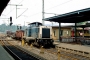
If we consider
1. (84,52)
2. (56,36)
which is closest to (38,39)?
(84,52)

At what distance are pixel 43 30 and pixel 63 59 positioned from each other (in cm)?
1135

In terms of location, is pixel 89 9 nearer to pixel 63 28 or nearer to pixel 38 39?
pixel 38 39

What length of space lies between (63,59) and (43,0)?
773 inches

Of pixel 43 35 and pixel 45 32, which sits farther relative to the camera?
pixel 45 32

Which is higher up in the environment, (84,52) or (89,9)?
(89,9)

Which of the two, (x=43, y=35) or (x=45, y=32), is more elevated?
(x=45, y=32)

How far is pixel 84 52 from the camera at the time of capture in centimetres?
1950

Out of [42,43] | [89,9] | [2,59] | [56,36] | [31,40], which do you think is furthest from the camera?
[56,36]

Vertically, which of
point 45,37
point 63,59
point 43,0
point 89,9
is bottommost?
point 63,59

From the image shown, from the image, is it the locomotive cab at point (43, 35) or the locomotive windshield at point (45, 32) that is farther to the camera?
the locomotive windshield at point (45, 32)

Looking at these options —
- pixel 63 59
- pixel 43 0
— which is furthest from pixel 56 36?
pixel 63 59

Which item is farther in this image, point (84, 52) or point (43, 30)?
point (43, 30)

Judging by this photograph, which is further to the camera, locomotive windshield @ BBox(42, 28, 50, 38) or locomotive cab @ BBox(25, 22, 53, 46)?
locomotive windshield @ BBox(42, 28, 50, 38)

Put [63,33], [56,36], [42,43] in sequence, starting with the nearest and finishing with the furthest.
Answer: [42,43]
[56,36]
[63,33]
